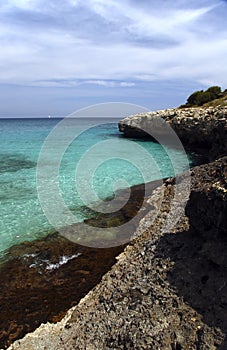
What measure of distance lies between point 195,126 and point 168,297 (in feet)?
110

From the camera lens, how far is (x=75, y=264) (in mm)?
10000

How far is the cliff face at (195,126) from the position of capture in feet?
92.9

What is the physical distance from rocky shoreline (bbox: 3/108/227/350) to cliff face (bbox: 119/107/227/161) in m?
19.4

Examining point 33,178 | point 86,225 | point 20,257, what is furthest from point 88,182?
point 20,257

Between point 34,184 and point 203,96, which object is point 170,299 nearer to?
point 34,184

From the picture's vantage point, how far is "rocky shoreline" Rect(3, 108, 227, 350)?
539cm

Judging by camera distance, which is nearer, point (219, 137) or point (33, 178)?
point (33, 178)

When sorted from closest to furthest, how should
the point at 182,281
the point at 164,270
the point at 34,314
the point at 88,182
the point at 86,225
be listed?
the point at 182,281
the point at 164,270
the point at 34,314
the point at 86,225
the point at 88,182

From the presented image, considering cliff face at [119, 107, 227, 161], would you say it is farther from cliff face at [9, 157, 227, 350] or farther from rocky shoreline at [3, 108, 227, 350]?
cliff face at [9, 157, 227, 350]

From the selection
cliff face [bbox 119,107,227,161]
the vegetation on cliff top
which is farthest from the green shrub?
cliff face [bbox 119,107,227,161]

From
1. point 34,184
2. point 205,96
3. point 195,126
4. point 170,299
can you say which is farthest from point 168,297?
point 205,96

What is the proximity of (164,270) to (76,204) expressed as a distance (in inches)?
419

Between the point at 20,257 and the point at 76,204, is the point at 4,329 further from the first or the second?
the point at 76,204

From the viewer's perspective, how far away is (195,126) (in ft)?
122
